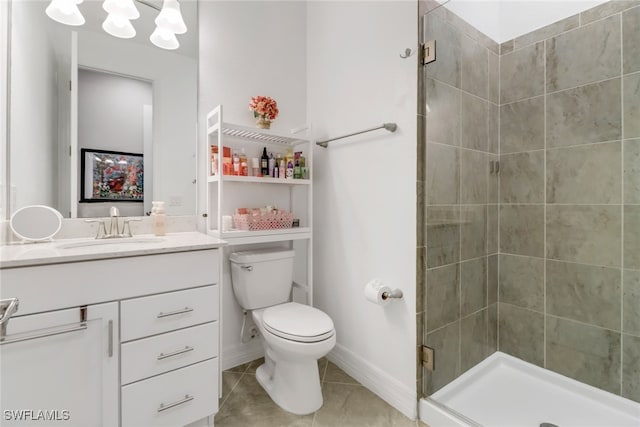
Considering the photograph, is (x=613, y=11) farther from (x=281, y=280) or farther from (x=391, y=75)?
(x=281, y=280)

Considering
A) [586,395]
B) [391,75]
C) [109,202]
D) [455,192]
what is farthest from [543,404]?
[109,202]

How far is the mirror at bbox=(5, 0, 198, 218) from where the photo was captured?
55.8 inches

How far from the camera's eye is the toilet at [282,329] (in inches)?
57.8

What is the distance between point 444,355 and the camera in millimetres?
1606

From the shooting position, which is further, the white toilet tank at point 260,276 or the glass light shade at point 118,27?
the white toilet tank at point 260,276

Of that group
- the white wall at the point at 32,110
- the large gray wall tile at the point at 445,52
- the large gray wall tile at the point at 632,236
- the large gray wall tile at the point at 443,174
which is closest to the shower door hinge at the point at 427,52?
the large gray wall tile at the point at 445,52

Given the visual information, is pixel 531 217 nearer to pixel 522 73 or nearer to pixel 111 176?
pixel 522 73

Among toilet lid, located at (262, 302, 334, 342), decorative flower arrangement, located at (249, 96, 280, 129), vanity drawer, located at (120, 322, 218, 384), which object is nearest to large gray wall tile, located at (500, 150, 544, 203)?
toilet lid, located at (262, 302, 334, 342)

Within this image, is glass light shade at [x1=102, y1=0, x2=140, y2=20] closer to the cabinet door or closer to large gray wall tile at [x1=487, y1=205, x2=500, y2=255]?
the cabinet door

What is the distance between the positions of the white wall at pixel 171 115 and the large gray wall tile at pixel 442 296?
146cm

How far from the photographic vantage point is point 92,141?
1.59 metres

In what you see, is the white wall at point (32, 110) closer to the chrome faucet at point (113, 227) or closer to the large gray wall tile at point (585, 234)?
the chrome faucet at point (113, 227)

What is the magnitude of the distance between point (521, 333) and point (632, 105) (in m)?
1.40

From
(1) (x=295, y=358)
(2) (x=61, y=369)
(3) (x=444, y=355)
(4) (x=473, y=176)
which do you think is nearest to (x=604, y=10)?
(4) (x=473, y=176)
